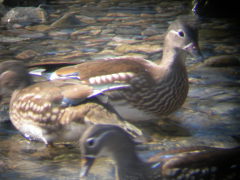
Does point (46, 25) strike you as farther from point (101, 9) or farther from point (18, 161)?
point (18, 161)

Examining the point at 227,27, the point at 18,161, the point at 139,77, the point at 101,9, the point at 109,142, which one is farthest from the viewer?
the point at 101,9

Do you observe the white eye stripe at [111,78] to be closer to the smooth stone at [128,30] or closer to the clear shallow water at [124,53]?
the clear shallow water at [124,53]

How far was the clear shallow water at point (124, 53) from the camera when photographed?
198 inches

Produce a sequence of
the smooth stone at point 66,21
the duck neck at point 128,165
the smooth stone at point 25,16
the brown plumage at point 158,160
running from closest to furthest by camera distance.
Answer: the brown plumage at point 158,160
the duck neck at point 128,165
the smooth stone at point 66,21
the smooth stone at point 25,16

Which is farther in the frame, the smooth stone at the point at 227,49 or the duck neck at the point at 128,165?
the smooth stone at the point at 227,49

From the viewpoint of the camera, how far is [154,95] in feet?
19.1

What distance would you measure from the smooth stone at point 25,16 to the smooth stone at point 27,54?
8.41 feet

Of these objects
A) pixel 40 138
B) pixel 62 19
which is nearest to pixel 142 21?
pixel 62 19

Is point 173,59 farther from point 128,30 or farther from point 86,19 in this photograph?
point 86,19

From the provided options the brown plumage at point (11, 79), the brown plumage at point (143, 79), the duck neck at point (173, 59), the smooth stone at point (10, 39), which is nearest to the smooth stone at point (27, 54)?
the smooth stone at point (10, 39)

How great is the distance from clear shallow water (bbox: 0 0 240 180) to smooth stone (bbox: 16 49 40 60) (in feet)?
0.05

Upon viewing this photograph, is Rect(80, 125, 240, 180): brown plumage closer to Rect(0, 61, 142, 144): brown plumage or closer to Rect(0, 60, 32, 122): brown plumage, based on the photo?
Rect(0, 61, 142, 144): brown plumage

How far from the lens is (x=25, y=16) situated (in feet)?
37.1

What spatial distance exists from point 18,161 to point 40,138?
0.48 metres
